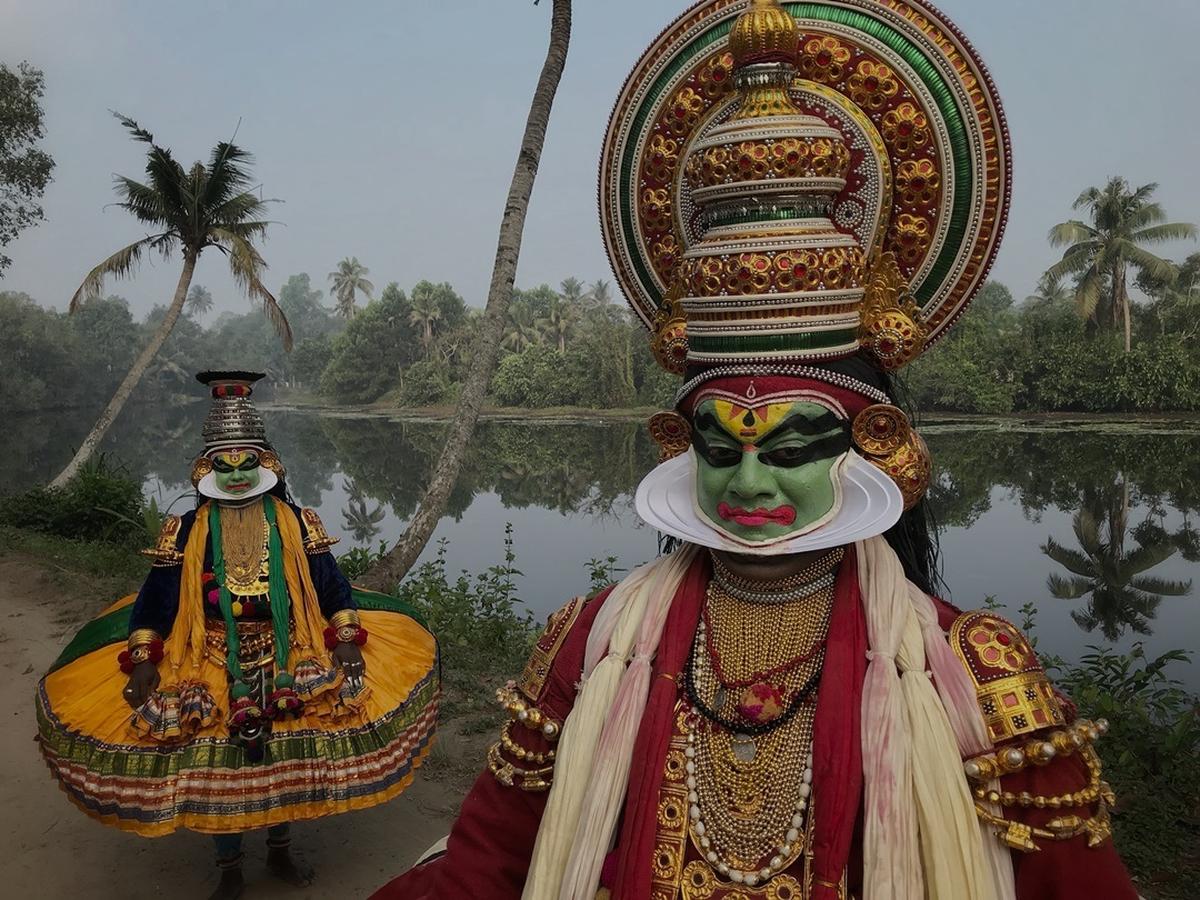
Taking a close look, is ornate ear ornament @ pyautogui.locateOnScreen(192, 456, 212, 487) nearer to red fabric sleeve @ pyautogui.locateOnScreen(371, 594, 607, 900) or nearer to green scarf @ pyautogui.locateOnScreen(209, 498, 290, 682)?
green scarf @ pyautogui.locateOnScreen(209, 498, 290, 682)

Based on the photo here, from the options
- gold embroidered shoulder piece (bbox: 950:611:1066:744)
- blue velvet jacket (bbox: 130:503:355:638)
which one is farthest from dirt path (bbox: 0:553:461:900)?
gold embroidered shoulder piece (bbox: 950:611:1066:744)

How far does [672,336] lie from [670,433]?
21cm

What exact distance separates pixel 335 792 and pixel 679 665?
2.63 m

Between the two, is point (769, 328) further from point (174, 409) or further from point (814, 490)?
point (174, 409)

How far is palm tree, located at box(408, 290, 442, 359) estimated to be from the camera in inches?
1766

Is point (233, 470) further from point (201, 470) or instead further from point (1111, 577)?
point (1111, 577)

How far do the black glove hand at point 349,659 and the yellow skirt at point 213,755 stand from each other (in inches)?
4.9

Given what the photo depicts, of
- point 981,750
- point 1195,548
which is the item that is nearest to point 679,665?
point 981,750

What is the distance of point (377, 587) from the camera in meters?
8.02

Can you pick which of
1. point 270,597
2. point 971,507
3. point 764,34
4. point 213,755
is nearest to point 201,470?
point 270,597

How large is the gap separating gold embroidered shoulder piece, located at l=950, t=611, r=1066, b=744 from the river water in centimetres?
243

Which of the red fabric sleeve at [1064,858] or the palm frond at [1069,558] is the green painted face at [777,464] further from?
the palm frond at [1069,558]

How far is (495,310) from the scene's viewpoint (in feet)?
26.9

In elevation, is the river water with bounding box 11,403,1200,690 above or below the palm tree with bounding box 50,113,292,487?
below
